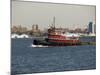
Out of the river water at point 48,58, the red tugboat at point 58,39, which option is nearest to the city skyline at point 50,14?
the red tugboat at point 58,39

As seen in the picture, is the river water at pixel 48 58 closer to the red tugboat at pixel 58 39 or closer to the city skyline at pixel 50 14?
the red tugboat at pixel 58 39

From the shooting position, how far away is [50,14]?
2.87 metres

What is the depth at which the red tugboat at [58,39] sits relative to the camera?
285 cm

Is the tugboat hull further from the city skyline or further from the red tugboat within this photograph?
the city skyline

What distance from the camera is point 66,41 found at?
2.95 m

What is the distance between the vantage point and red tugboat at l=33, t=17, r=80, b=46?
2854mm

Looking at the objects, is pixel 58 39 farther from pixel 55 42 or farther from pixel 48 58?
pixel 48 58

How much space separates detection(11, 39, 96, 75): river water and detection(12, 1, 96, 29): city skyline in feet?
0.92

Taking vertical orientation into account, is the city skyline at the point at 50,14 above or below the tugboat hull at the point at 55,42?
above

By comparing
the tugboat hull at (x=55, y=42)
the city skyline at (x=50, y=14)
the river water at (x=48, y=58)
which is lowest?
the river water at (x=48, y=58)

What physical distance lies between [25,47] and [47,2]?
2.18 ft

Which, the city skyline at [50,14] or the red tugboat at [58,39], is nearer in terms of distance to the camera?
the city skyline at [50,14]

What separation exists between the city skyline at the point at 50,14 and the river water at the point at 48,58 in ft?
0.92
